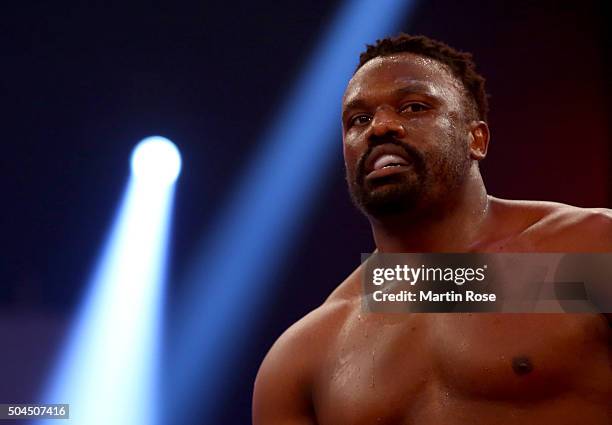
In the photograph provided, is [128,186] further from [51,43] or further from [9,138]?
[51,43]

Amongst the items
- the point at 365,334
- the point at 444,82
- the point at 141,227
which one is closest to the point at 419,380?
the point at 365,334

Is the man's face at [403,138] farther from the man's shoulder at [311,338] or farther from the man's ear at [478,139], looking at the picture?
the man's shoulder at [311,338]

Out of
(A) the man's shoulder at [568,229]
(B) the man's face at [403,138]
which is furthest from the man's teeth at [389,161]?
(A) the man's shoulder at [568,229]

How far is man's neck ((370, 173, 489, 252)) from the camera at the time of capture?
1321 millimetres

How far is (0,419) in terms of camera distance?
7.95 ft

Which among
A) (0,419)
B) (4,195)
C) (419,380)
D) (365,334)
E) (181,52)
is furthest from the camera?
(181,52)

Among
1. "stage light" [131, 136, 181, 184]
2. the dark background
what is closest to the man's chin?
the dark background

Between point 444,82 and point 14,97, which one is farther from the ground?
point 14,97

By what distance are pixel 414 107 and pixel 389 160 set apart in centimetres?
11

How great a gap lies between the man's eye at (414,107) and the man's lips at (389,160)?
80 millimetres

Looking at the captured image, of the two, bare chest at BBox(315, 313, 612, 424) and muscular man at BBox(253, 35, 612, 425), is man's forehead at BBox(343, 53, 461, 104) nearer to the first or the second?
muscular man at BBox(253, 35, 612, 425)

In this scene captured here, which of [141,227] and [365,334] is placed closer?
[365,334]

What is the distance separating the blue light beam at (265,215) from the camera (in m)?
2.57

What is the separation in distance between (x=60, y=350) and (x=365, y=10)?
1.60 m
